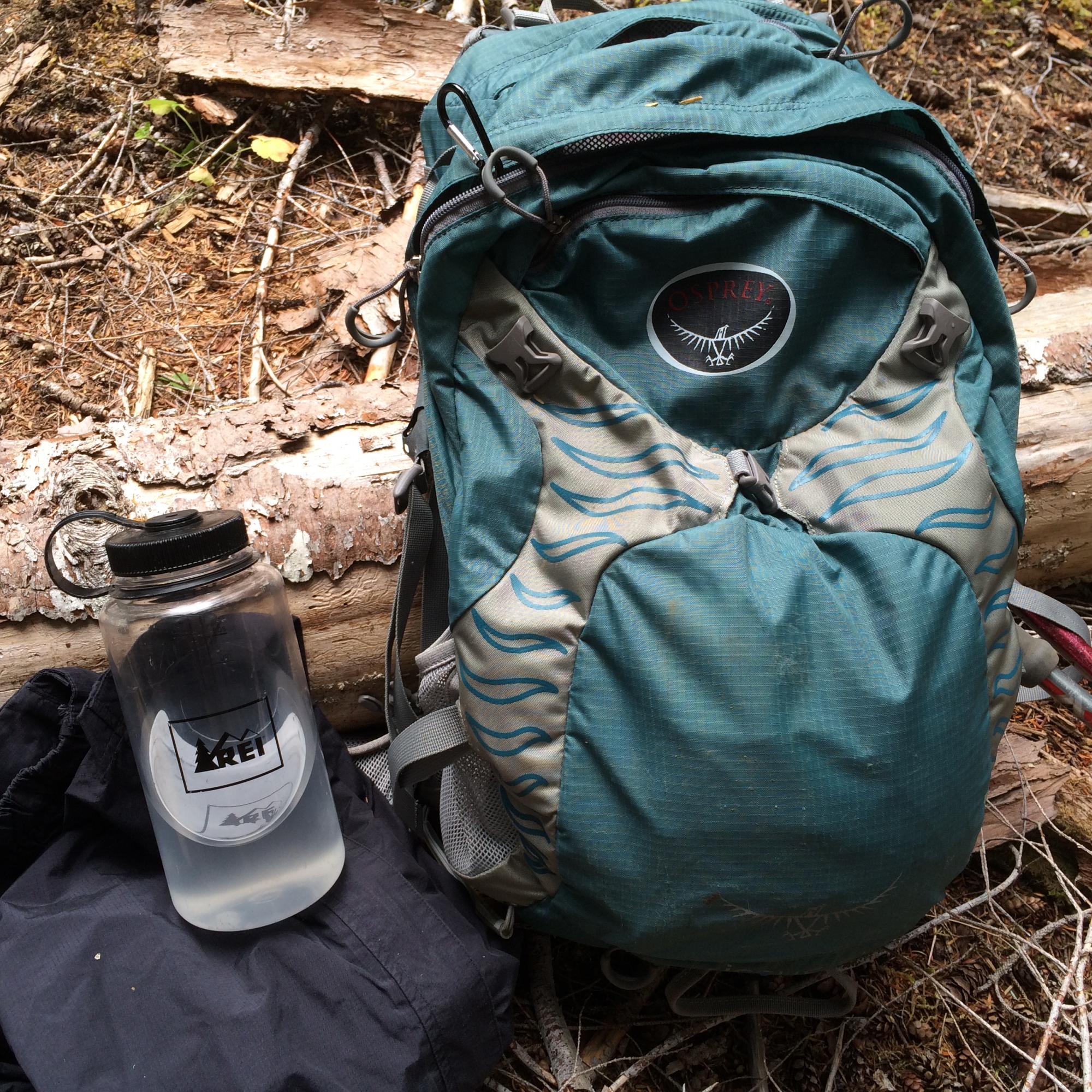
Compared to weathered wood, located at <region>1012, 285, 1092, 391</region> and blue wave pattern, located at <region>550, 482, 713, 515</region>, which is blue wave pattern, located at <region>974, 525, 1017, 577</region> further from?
weathered wood, located at <region>1012, 285, 1092, 391</region>

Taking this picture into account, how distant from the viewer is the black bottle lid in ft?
3.18

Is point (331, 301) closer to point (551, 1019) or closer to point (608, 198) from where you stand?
point (608, 198)

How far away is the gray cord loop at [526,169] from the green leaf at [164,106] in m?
1.27

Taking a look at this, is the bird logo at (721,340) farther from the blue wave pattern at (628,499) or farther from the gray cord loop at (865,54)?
the gray cord loop at (865,54)

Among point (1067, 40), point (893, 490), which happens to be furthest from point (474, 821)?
point (1067, 40)

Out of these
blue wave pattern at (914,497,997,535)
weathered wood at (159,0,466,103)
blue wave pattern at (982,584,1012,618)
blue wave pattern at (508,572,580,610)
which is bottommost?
blue wave pattern at (982,584,1012,618)

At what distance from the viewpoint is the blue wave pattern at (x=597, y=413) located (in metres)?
1.07

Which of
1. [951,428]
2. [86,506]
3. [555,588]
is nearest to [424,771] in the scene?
[555,588]

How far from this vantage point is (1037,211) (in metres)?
2.08

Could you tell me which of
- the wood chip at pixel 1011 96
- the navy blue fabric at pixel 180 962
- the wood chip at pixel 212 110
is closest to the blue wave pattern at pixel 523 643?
the navy blue fabric at pixel 180 962

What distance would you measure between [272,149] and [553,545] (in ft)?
4.56

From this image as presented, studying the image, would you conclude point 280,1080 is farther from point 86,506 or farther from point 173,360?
point 173,360

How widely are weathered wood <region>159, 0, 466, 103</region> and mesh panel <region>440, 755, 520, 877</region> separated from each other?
144 centimetres

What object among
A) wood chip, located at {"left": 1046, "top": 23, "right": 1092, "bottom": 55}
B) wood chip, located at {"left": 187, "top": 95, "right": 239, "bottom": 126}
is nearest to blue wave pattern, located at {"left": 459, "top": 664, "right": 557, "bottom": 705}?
wood chip, located at {"left": 187, "top": 95, "right": 239, "bottom": 126}
